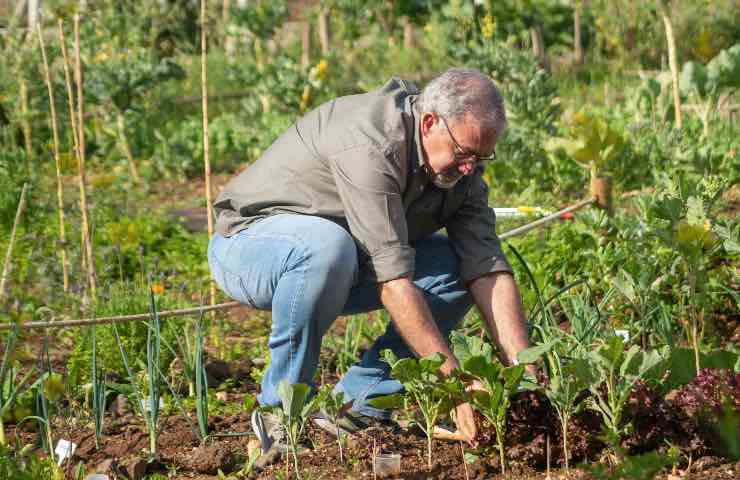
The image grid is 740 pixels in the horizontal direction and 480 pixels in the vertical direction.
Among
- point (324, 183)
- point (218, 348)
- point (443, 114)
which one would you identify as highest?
point (443, 114)

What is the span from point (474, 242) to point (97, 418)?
1.16 m

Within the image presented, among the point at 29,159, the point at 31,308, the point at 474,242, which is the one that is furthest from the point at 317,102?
the point at 474,242

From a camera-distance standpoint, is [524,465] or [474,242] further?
[474,242]

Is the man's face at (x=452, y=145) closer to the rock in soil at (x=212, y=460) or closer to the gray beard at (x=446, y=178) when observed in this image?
the gray beard at (x=446, y=178)

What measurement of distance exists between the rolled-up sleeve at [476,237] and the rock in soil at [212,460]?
860mm

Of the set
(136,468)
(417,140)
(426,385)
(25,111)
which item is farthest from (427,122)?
(25,111)

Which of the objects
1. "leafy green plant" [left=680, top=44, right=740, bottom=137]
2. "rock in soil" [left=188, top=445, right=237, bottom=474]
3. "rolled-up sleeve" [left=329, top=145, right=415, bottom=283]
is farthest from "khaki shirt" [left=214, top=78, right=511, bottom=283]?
"leafy green plant" [left=680, top=44, right=740, bottom=137]

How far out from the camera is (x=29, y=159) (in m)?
6.13

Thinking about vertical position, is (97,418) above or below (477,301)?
below

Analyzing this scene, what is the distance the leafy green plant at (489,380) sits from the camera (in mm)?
2287

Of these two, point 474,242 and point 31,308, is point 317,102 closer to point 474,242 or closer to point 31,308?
point 31,308

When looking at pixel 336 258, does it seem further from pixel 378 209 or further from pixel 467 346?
pixel 467 346

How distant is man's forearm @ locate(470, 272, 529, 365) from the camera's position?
2.76 m

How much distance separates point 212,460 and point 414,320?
63 cm
